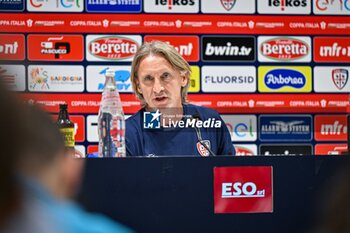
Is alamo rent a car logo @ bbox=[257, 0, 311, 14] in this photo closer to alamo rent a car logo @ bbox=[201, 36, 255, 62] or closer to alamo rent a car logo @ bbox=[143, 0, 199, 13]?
alamo rent a car logo @ bbox=[201, 36, 255, 62]

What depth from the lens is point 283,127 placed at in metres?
3.82

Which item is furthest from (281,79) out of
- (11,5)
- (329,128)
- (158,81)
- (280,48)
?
(11,5)

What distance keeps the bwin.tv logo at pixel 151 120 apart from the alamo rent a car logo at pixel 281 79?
6.07ft

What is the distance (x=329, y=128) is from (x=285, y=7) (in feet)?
2.95

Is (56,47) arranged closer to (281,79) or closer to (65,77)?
(65,77)

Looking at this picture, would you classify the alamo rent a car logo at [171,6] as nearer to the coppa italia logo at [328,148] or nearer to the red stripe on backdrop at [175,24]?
the red stripe on backdrop at [175,24]

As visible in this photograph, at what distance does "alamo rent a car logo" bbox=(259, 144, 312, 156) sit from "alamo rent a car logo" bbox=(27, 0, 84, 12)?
157cm

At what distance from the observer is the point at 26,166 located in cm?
26

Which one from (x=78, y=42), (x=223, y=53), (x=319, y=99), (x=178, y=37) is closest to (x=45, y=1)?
(x=78, y=42)

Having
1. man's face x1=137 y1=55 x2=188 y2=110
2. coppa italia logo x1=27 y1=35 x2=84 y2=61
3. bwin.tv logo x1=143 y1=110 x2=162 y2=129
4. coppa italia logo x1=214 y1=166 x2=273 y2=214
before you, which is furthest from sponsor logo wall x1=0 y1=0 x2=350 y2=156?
coppa italia logo x1=214 y1=166 x2=273 y2=214

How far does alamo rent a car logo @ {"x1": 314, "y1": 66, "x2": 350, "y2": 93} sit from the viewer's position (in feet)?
13.0

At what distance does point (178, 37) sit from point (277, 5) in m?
0.73

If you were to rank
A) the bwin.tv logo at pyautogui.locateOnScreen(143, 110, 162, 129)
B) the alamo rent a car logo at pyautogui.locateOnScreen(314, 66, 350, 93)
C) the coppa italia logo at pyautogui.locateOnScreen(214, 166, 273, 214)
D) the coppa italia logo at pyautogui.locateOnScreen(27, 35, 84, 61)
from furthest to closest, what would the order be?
the alamo rent a car logo at pyautogui.locateOnScreen(314, 66, 350, 93), the coppa italia logo at pyautogui.locateOnScreen(27, 35, 84, 61), the bwin.tv logo at pyautogui.locateOnScreen(143, 110, 162, 129), the coppa italia logo at pyautogui.locateOnScreen(214, 166, 273, 214)

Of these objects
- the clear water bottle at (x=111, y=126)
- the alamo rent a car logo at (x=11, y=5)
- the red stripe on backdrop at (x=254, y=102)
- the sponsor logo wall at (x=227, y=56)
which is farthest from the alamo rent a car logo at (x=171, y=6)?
the clear water bottle at (x=111, y=126)
